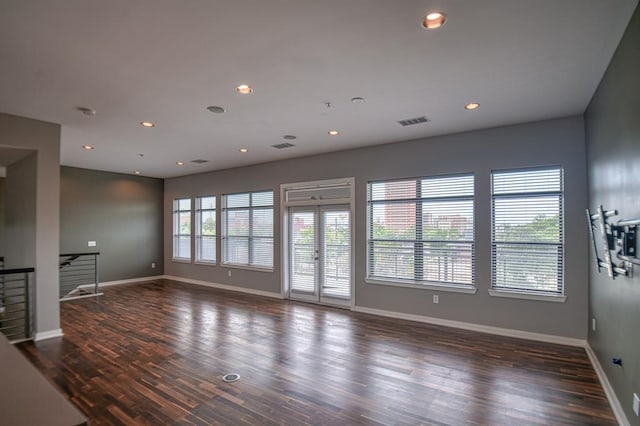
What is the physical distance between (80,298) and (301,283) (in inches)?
191

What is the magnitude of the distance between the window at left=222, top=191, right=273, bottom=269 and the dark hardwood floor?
7.58 feet

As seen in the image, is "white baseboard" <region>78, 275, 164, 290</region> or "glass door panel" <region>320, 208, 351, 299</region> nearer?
"glass door panel" <region>320, 208, 351, 299</region>

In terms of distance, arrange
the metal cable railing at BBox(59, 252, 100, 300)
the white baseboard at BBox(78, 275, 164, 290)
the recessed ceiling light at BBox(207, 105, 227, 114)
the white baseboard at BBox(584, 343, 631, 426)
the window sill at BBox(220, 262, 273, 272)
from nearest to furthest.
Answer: the white baseboard at BBox(584, 343, 631, 426) < the recessed ceiling light at BBox(207, 105, 227, 114) < the window sill at BBox(220, 262, 273, 272) < the metal cable railing at BBox(59, 252, 100, 300) < the white baseboard at BBox(78, 275, 164, 290)

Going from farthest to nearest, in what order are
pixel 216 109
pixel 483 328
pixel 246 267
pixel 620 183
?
1. pixel 246 267
2. pixel 483 328
3. pixel 216 109
4. pixel 620 183

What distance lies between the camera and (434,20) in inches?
91.8

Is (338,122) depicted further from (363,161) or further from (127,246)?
(127,246)

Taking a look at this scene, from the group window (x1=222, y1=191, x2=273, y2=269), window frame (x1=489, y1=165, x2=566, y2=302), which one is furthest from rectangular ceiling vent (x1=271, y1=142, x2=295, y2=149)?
window frame (x1=489, y1=165, x2=566, y2=302)

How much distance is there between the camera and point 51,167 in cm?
461

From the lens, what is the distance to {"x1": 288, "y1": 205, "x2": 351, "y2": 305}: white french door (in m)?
6.35

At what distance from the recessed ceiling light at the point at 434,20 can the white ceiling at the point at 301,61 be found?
46 mm

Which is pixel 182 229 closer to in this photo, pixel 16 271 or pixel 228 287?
pixel 228 287

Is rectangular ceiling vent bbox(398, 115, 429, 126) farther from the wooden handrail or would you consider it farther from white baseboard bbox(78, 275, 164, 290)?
white baseboard bbox(78, 275, 164, 290)

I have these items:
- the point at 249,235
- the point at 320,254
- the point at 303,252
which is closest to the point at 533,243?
the point at 320,254

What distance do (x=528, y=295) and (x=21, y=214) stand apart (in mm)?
7755
